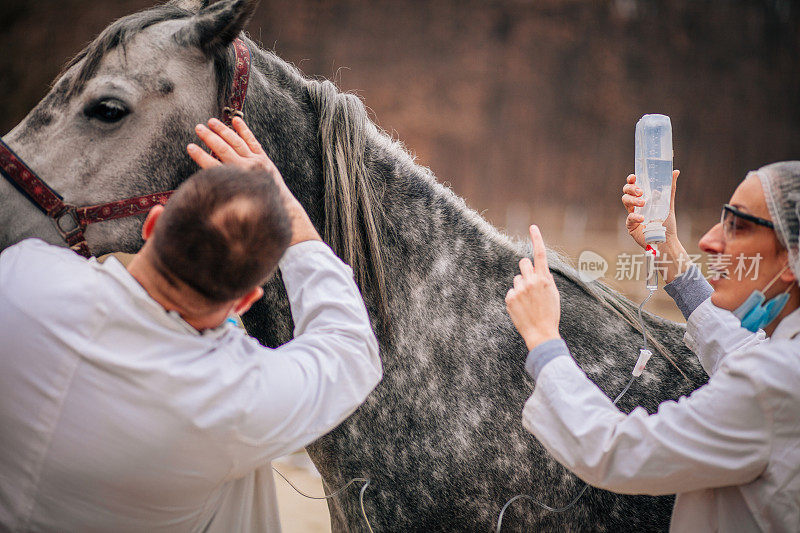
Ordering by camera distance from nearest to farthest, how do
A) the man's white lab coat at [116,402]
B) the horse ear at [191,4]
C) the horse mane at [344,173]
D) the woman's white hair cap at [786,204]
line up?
the man's white lab coat at [116,402] → the woman's white hair cap at [786,204] → the horse mane at [344,173] → the horse ear at [191,4]

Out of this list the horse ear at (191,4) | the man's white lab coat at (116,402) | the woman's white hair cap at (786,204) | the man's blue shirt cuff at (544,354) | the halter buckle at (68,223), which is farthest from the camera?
the horse ear at (191,4)

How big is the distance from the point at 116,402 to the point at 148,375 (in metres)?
0.08

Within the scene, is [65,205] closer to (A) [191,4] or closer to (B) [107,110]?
→ (B) [107,110]

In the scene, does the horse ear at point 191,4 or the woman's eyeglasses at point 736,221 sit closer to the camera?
the woman's eyeglasses at point 736,221

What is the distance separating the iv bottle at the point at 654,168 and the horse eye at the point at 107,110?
160cm

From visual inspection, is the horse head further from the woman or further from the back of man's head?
the woman

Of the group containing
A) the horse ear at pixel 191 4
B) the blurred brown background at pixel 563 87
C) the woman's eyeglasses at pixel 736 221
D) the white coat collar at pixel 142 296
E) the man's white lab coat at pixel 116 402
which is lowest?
the man's white lab coat at pixel 116 402

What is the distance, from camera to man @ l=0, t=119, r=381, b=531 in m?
0.97

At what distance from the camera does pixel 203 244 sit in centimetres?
97

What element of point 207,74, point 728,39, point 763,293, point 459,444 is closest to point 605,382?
point 459,444

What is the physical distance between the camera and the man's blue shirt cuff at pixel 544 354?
3.97ft

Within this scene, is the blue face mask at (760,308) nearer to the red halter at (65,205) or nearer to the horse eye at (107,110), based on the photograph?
the red halter at (65,205)

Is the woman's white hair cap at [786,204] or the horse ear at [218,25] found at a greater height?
the horse ear at [218,25]

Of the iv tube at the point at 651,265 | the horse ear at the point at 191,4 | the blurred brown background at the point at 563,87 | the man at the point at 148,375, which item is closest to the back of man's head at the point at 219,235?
the man at the point at 148,375
